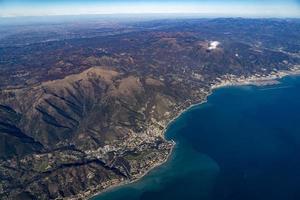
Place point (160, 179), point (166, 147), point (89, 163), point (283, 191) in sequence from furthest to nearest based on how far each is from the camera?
point (166, 147), point (89, 163), point (160, 179), point (283, 191)

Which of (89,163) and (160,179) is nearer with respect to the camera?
(160,179)

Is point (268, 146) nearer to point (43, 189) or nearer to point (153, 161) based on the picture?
point (153, 161)

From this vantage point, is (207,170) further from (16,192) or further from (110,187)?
(16,192)

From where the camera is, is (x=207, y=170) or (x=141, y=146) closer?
(x=207, y=170)

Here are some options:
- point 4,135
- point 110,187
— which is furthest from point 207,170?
point 4,135

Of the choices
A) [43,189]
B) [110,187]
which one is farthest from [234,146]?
[43,189]

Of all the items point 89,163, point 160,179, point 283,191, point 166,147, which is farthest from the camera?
point 166,147

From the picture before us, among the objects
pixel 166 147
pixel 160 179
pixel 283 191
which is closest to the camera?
pixel 283 191

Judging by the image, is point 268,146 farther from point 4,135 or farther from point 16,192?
point 4,135
